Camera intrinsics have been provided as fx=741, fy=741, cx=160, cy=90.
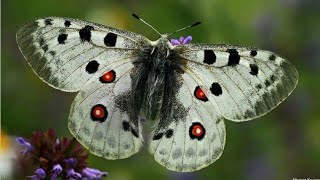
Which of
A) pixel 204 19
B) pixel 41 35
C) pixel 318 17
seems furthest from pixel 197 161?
pixel 318 17

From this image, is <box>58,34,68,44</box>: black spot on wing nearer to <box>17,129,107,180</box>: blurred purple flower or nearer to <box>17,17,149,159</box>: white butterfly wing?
<box>17,17,149,159</box>: white butterfly wing

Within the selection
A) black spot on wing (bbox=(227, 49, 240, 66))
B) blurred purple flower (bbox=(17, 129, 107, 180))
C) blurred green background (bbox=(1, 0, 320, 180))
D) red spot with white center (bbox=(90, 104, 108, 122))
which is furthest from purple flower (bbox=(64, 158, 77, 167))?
blurred green background (bbox=(1, 0, 320, 180))

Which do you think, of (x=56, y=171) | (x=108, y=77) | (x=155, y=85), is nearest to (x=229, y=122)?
(x=155, y=85)

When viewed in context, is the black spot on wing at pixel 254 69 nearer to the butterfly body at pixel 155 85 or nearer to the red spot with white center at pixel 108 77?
the butterfly body at pixel 155 85

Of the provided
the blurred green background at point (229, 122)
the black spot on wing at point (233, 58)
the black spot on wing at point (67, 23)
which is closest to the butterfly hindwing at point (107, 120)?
the black spot on wing at point (67, 23)

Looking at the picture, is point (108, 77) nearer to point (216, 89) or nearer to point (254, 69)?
point (216, 89)

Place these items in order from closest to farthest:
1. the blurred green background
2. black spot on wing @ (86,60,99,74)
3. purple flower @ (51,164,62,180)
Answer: purple flower @ (51,164,62,180), black spot on wing @ (86,60,99,74), the blurred green background

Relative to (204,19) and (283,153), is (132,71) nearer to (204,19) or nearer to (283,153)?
(204,19)
